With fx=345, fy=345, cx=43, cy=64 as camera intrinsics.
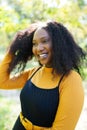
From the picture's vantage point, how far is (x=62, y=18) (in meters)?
4.83

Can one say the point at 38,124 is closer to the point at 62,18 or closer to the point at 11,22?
the point at 11,22

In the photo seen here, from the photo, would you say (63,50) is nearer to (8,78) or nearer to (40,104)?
(40,104)

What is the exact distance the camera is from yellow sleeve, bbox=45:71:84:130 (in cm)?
186

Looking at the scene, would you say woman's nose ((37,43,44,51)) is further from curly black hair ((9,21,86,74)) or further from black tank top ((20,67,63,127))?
black tank top ((20,67,63,127))

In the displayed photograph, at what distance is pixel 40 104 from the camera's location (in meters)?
1.95

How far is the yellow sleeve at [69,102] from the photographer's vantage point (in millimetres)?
1855

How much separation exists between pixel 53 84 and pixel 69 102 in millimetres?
155

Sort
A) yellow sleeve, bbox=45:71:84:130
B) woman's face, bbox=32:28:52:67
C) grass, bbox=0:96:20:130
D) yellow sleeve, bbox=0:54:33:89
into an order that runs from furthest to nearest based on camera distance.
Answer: grass, bbox=0:96:20:130, yellow sleeve, bbox=0:54:33:89, woman's face, bbox=32:28:52:67, yellow sleeve, bbox=45:71:84:130

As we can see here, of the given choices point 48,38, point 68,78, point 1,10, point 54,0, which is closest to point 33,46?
point 48,38

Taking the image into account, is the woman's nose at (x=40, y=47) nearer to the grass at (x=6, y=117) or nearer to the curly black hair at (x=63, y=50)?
the curly black hair at (x=63, y=50)

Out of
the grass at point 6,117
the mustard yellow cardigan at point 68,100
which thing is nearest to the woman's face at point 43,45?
the mustard yellow cardigan at point 68,100

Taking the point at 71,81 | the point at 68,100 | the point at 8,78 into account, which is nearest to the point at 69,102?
the point at 68,100

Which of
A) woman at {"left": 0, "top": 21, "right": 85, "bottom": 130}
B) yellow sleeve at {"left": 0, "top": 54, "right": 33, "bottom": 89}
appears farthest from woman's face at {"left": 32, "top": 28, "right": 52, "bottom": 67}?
yellow sleeve at {"left": 0, "top": 54, "right": 33, "bottom": 89}

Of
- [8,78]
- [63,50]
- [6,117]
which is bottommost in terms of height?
[6,117]
